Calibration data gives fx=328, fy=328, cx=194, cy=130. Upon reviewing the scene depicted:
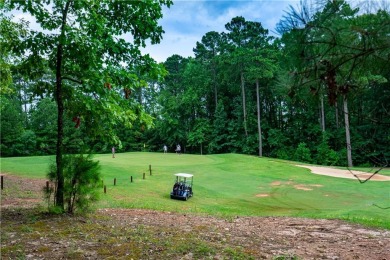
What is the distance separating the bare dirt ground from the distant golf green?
201 cm

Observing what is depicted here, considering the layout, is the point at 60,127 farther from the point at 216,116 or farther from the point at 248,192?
the point at 216,116

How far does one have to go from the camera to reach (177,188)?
47.1 feet

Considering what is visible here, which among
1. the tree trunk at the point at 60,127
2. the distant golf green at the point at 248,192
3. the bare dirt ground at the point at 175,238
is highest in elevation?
the tree trunk at the point at 60,127

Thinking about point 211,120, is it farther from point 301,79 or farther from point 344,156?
point 301,79

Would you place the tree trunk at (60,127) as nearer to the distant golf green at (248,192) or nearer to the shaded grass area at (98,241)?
the shaded grass area at (98,241)

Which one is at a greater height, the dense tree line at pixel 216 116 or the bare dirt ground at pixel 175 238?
the dense tree line at pixel 216 116

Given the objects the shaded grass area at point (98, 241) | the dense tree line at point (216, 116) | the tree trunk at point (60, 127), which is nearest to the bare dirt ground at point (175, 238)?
the shaded grass area at point (98, 241)

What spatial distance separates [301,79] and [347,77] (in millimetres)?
592

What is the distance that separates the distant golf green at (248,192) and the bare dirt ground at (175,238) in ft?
6.61

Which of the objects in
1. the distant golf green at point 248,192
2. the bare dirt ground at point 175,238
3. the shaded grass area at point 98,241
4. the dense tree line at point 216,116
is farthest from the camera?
the distant golf green at point 248,192

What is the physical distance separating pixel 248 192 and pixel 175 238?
10.7 m

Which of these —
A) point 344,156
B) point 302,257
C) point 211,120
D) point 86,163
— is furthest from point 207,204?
point 211,120

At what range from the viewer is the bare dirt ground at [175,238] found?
4.81 m

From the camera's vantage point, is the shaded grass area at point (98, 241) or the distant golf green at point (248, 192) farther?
the distant golf green at point (248, 192)
